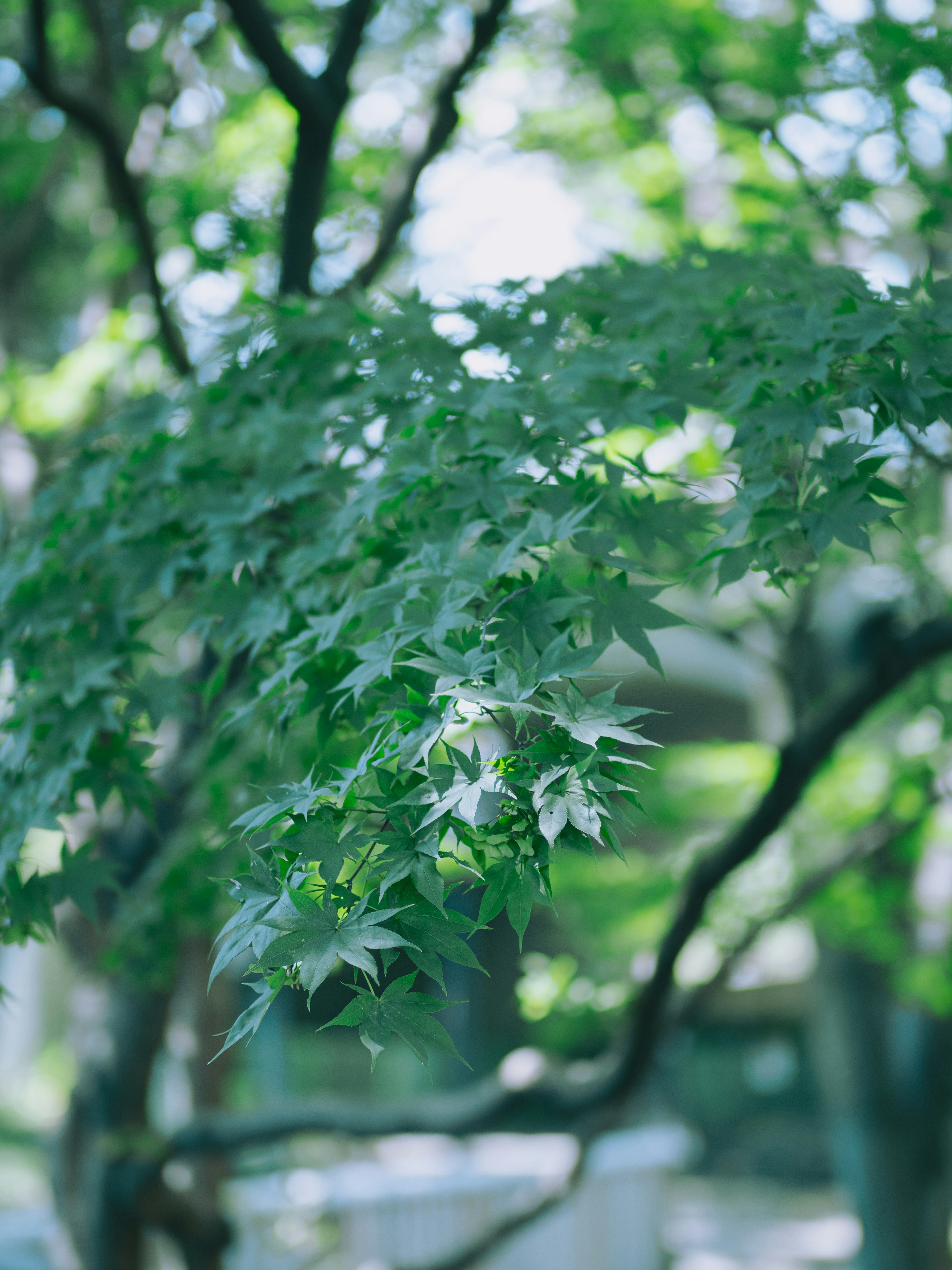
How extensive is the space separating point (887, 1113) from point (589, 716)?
4.68 m

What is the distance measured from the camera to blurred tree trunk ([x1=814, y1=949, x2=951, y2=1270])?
16.1 ft

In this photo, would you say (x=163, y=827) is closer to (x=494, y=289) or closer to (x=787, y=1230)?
(x=494, y=289)

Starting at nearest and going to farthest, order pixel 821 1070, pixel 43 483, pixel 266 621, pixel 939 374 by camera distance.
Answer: pixel 939 374
pixel 266 621
pixel 43 483
pixel 821 1070

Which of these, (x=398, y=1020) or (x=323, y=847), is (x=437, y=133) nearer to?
(x=323, y=847)

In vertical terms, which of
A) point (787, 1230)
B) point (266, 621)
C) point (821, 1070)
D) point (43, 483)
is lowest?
point (787, 1230)

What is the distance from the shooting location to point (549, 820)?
1.19 m

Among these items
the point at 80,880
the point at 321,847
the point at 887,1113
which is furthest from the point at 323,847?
the point at 887,1113

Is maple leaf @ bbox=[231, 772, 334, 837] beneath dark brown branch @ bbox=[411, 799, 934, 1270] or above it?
above

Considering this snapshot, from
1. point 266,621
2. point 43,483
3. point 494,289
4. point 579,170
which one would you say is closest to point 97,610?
point 266,621

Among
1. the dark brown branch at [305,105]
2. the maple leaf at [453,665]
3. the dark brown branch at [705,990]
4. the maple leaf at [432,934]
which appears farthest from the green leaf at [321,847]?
the dark brown branch at [705,990]

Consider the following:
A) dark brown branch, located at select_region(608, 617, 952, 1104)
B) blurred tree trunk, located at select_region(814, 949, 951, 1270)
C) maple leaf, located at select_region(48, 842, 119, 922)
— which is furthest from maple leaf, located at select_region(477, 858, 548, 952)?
blurred tree trunk, located at select_region(814, 949, 951, 1270)

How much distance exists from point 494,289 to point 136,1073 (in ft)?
10.9

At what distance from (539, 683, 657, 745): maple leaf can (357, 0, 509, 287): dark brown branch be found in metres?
3.11

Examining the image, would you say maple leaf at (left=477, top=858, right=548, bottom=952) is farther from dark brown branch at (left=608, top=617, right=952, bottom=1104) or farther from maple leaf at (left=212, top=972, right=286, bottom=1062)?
dark brown branch at (left=608, top=617, right=952, bottom=1104)
